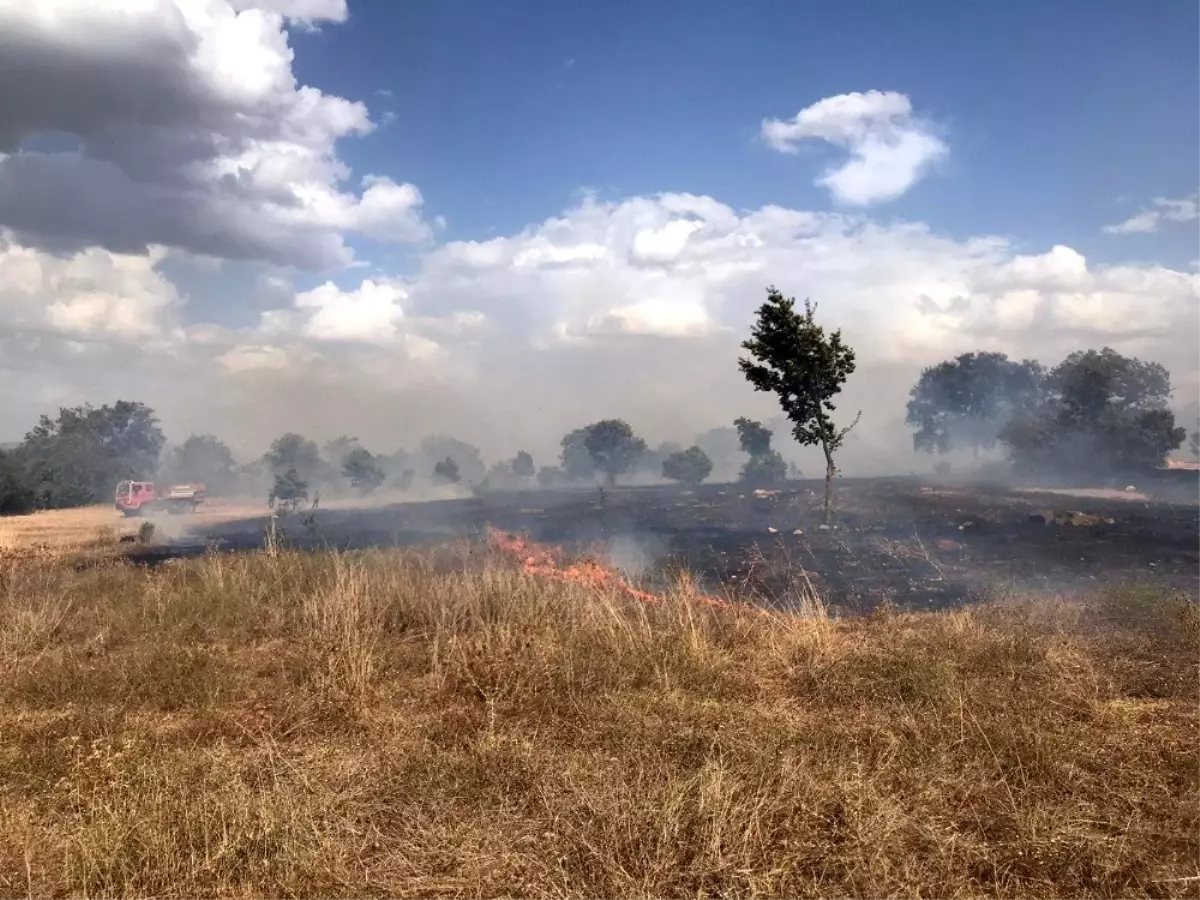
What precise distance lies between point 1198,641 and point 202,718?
32.7ft

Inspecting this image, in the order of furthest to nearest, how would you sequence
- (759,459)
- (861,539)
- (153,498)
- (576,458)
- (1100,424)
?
(576,458) < (759,459) < (1100,424) < (153,498) < (861,539)

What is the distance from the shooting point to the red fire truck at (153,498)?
3575 cm

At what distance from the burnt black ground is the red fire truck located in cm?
578

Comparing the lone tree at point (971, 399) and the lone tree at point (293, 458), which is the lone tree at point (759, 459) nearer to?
the lone tree at point (971, 399)

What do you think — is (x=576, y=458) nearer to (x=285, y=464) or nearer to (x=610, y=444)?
(x=610, y=444)

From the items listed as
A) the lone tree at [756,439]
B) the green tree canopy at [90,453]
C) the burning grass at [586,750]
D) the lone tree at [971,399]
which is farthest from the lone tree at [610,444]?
the burning grass at [586,750]

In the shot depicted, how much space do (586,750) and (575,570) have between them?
25.8 feet

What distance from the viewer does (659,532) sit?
24672mm

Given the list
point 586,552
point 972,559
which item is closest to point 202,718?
point 586,552

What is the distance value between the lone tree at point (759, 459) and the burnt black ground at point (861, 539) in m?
17.0

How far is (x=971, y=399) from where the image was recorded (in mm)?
62375

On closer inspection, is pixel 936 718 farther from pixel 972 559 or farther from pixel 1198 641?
pixel 972 559

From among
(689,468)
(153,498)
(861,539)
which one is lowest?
(861,539)

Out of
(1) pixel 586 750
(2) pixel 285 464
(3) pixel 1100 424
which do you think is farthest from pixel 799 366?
(2) pixel 285 464
